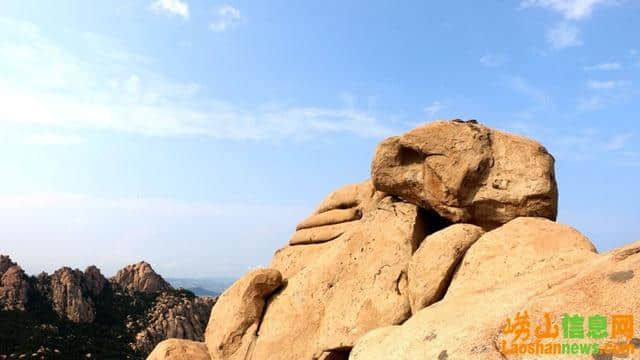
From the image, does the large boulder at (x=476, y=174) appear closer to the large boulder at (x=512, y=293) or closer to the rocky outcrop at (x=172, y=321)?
the large boulder at (x=512, y=293)

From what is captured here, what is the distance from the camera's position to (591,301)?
7.95m

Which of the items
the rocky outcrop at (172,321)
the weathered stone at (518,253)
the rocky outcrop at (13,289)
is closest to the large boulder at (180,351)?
→ the weathered stone at (518,253)

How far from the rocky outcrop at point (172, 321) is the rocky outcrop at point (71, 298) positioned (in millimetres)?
5760

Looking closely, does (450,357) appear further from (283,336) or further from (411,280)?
(283,336)

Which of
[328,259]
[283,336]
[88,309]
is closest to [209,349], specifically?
[283,336]

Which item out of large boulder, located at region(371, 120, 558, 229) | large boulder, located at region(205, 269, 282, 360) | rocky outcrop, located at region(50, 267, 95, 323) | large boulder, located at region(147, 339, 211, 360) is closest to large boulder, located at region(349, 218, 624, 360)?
large boulder, located at region(371, 120, 558, 229)

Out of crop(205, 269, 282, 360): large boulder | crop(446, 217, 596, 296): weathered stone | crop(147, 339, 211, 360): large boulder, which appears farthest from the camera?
crop(147, 339, 211, 360): large boulder

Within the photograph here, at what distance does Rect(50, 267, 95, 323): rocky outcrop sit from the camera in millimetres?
65025

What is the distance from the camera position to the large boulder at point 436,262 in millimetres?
11844

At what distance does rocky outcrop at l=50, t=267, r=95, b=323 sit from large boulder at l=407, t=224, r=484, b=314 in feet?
200

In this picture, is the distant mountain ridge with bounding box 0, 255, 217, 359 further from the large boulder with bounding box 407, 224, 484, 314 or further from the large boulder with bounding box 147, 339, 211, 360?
the large boulder with bounding box 407, 224, 484, 314

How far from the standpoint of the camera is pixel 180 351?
15.6m

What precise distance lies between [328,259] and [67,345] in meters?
50.3

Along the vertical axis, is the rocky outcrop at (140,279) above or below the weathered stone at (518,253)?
below
